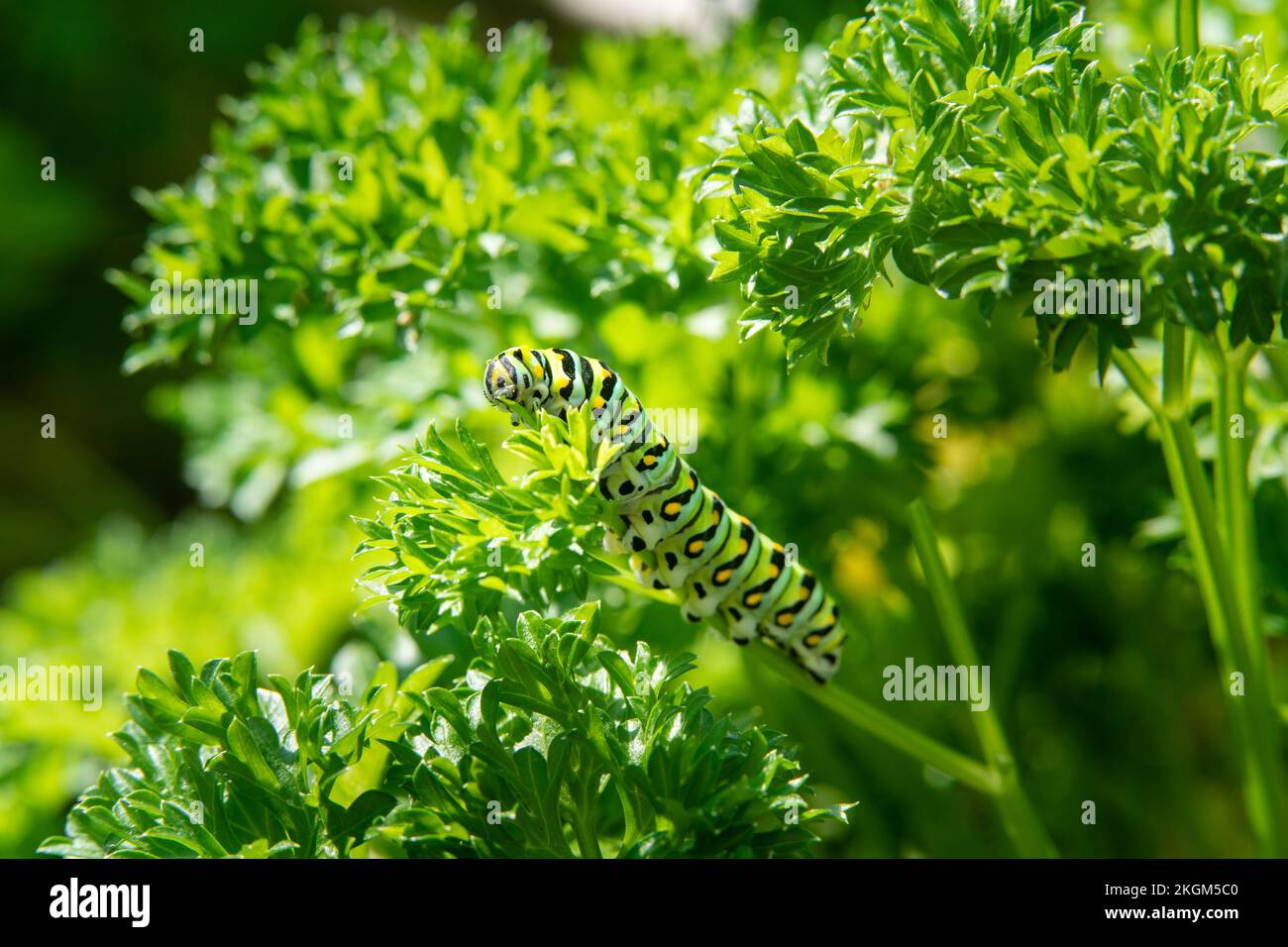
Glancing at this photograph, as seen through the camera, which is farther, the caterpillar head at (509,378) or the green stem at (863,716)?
the green stem at (863,716)

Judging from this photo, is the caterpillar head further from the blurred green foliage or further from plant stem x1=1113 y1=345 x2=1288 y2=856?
plant stem x1=1113 y1=345 x2=1288 y2=856

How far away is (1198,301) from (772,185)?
35cm

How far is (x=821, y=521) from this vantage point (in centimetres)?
151

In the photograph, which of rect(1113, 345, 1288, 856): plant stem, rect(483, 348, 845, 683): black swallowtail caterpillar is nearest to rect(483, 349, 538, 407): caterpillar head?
rect(483, 348, 845, 683): black swallowtail caterpillar

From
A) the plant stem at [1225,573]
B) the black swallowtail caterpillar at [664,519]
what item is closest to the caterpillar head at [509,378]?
the black swallowtail caterpillar at [664,519]

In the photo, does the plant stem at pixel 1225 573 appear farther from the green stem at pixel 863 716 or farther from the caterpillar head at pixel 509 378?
the caterpillar head at pixel 509 378

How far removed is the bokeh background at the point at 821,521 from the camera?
4.66 ft

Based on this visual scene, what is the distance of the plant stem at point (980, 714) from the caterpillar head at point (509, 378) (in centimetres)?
38

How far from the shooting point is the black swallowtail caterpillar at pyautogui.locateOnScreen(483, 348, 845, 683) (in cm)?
99

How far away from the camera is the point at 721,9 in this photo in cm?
189

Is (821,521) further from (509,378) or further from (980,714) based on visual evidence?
(509,378)

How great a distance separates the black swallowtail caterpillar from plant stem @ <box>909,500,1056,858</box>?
0.39 ft

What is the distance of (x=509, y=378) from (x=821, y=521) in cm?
64

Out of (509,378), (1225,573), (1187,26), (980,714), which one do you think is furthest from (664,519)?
(1187,26)
